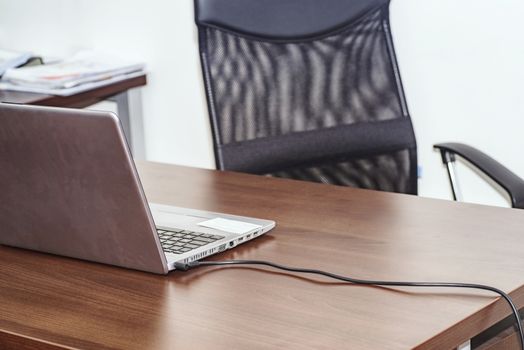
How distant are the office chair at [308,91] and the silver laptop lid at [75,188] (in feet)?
2.28

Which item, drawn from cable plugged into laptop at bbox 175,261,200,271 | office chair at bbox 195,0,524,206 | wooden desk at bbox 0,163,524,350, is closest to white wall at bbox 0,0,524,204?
office chair at bbox 195,0,524,206

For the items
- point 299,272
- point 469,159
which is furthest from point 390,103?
point 299,272

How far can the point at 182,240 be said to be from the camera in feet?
4.43

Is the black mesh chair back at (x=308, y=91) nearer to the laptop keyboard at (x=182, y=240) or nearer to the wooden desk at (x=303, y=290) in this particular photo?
the wooden desk at (x=303, y=290)

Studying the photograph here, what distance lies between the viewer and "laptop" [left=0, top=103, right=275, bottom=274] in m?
1.19

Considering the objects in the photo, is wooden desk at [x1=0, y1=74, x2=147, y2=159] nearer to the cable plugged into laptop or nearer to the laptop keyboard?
the laptop keyboard

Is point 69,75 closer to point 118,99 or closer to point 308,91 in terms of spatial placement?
point 118,99

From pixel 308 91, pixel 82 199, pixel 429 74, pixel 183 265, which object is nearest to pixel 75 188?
pixel 82 199

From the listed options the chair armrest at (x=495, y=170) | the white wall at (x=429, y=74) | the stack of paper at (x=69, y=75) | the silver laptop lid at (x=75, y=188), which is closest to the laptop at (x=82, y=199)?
the silver laptop lid at (x=75, y=188)

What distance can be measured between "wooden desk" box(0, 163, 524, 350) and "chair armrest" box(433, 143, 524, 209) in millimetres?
216

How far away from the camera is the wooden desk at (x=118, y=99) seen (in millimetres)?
2525

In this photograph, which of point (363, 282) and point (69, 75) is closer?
point (363, 282)

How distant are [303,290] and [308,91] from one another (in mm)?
889

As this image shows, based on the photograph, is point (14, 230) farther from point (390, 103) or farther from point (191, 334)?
point (390, 103)
